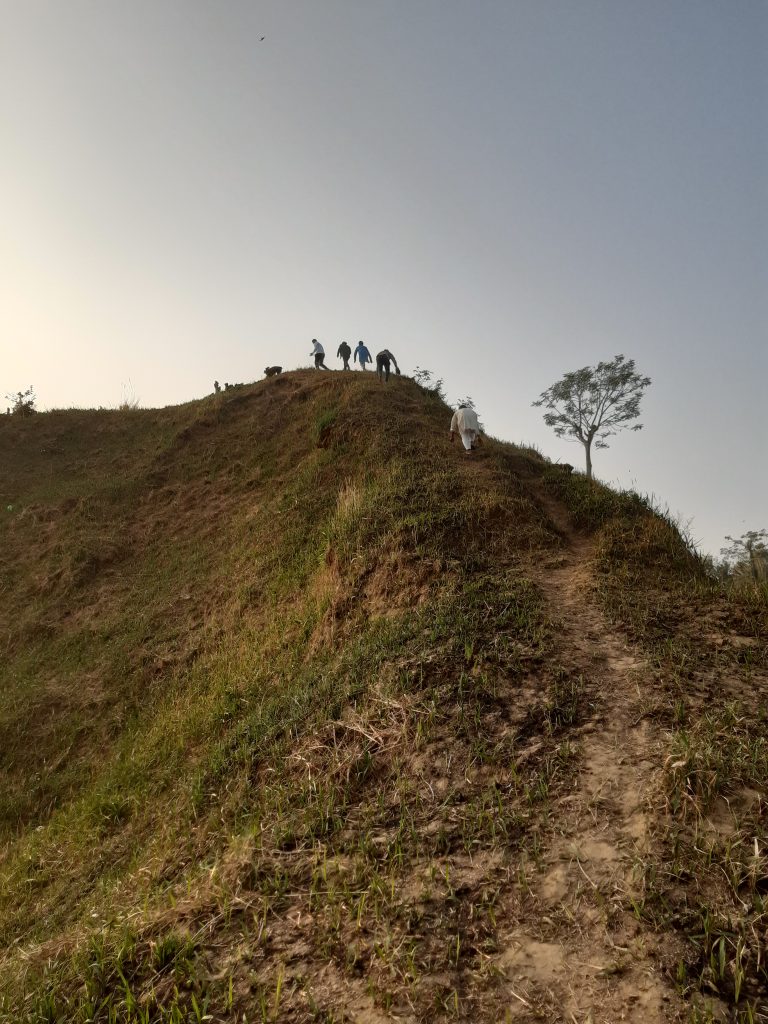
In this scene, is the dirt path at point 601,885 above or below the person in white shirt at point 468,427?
below

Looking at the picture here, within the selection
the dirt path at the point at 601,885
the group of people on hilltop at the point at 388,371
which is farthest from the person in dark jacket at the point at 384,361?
the dirt path at the point at 601,885

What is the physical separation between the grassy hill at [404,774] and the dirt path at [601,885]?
13 millimetres

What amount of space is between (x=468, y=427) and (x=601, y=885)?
9.26 m

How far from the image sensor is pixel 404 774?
371 centimetres

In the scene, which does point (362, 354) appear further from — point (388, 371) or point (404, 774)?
point (404, 774)

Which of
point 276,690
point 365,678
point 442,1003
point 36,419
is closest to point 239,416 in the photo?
point 36,419

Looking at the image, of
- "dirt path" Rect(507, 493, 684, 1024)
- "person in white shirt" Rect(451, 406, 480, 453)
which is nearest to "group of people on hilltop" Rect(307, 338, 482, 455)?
"person in white shirt" Rect(451, 406, 480, 453)

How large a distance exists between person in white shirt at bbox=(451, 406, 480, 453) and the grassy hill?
0.42m

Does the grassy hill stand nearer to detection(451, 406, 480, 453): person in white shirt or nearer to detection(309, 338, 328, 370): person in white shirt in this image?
detection(451, 406, 480, 453): person in white shirt

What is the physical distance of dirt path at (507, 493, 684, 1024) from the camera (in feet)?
6.72

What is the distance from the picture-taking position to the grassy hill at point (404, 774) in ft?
7.61

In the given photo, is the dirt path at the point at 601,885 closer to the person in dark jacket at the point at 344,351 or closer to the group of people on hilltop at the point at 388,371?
the group of people on hilltop at the point at 388,371

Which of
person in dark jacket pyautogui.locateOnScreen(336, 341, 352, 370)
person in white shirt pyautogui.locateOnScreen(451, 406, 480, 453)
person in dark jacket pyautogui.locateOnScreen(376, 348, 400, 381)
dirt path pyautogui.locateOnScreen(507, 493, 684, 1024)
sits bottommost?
dirt path pyautogui.locateOnScreen(507, 493, 684, 1024)

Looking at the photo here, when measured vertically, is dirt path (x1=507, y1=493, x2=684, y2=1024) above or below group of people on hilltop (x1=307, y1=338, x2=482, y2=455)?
below
